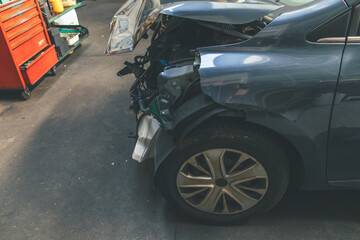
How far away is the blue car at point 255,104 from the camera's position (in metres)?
1.46

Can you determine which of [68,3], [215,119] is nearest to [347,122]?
[215,119]

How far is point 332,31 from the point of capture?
1.47 m

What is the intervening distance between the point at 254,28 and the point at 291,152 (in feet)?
2.50

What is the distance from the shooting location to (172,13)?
64.9 inches

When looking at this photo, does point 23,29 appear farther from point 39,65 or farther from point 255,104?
point 255,104

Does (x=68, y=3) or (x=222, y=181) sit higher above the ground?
(x=68, y=3)

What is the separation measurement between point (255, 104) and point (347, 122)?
0.48 m

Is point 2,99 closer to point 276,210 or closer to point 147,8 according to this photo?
point 147,8

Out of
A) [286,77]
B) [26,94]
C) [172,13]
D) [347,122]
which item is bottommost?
[26,94]

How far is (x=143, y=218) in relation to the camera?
2057mm

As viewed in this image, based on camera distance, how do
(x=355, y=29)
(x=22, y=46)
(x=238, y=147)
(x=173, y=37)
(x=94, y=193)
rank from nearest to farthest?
(x=355, y=29)
(x=238, y=147)
(x=173, y=37)
(x=94, y=193)
(x=22, y=46)

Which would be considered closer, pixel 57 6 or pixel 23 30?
pixel 23 30

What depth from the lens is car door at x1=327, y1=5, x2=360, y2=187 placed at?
143 centimetres

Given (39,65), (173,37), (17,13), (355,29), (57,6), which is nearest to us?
(355,29)
